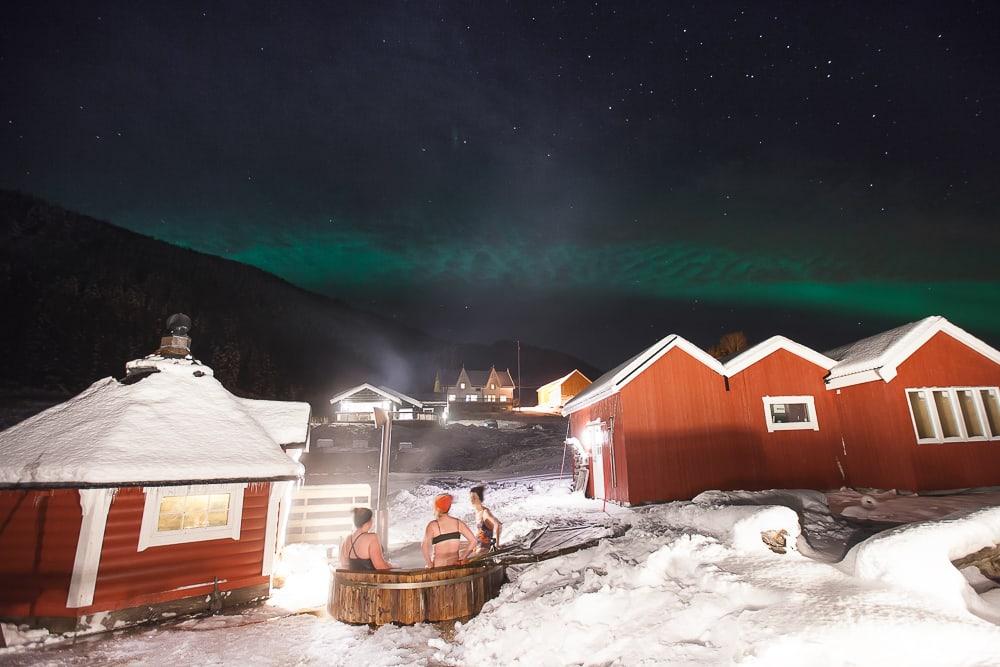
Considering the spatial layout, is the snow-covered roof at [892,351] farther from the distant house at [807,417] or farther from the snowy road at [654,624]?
the snowy road at [654,624]

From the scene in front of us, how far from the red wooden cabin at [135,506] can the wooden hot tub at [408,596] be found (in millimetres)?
2985

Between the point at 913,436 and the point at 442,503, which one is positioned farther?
the point at 913,436

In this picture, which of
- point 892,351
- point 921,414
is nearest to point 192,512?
point 892,351

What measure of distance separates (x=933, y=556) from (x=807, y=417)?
11.0m

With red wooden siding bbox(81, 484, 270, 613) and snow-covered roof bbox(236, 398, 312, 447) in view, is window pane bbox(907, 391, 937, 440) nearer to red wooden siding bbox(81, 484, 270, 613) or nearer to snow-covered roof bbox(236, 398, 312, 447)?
snow-covered roof bbox(236, 398, 312, 447)

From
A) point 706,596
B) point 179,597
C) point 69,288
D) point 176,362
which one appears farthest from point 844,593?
point 69,288

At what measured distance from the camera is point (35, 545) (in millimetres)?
7410

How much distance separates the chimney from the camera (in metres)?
10.8

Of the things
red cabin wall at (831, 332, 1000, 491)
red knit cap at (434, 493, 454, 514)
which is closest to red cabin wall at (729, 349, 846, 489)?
red cabin wall at (831, 332, 1000, 491)

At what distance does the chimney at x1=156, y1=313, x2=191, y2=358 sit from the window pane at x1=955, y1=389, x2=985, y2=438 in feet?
67.5

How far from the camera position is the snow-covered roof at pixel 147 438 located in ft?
24.8

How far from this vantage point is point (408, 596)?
6.93 meters

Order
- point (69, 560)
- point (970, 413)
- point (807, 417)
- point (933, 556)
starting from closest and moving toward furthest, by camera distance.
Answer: point (933, 556) < point (69, 560) < point (970, 413) < point (807, 417)

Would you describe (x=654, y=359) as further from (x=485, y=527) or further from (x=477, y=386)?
(x=477, y=386)
